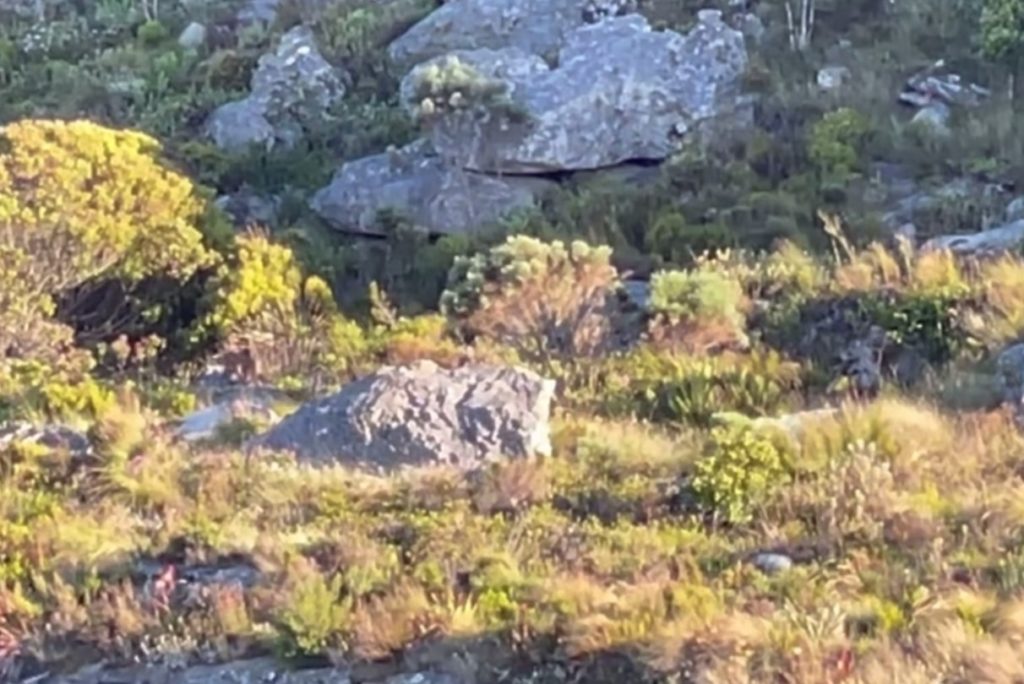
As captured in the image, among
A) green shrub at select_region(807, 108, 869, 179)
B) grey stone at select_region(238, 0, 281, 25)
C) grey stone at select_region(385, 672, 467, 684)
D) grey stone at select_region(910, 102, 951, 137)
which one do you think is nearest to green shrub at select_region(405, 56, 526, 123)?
green shrub at select_region(807, 108, 869, 179)

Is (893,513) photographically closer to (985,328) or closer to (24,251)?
(985,328)

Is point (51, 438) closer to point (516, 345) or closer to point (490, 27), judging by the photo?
point (516, 345)

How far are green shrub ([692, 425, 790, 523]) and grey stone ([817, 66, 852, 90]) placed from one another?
9078 mm

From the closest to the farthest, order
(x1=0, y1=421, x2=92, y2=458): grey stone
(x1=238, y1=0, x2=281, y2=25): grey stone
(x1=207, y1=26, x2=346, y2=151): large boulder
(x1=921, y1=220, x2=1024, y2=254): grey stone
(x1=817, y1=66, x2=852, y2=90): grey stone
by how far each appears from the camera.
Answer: (x1=0, y1=421, x2=92, y2=458): grey stone → (x1=921, y1=220, x2=1024, y2=254): grey stone → (x1=817, y1=66, x2=852, y2=90): grey stone → (x1=207, y1=26, x2=346, y2=151): large boulder → (x1=238, y1=0, x2=281, y2=25): grey stone

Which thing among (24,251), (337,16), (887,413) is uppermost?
(887,413)

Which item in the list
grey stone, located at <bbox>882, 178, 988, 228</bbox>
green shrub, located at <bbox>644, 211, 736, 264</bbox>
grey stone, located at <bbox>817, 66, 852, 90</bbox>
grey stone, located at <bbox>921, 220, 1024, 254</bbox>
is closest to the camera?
grey stone, located at <bbox>921, 220, 1024, 254</bbox>

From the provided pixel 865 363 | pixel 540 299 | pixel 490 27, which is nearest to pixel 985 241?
pixel 865 363

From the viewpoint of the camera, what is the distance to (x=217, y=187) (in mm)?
16484

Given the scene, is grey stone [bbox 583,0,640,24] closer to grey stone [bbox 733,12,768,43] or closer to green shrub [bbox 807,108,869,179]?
grey stone [bbox 733,12,768,43]

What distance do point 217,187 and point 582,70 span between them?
3714 millimetres

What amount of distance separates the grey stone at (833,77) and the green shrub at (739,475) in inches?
357

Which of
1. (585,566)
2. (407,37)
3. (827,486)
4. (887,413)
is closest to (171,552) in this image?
(585,566)

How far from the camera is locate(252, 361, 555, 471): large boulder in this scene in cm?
935

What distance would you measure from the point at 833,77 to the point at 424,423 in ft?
29.3
